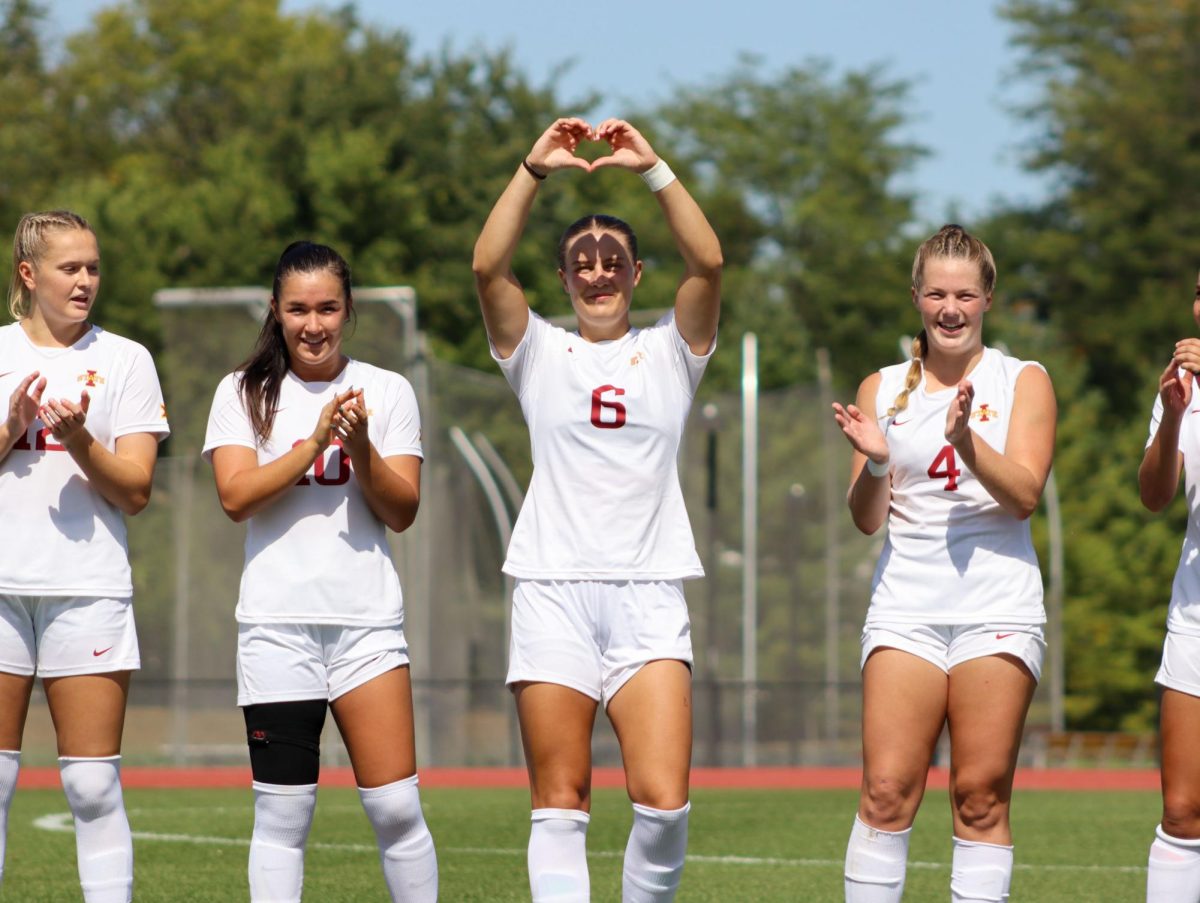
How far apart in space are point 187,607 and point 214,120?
27750 millimetres

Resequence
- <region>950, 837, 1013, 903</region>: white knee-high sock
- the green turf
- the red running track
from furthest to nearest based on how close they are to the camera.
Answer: the red running track < the green turf < <region>950, 837, 1013, 903</region>: white knee-high sock

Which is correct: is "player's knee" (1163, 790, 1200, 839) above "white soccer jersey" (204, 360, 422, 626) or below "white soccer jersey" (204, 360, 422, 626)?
below

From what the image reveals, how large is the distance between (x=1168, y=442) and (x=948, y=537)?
2.28ft

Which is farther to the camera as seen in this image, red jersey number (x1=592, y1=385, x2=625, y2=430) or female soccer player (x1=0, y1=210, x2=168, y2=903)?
Result: red jersey number (x1=592, y1=385, x2=625, y2=430)

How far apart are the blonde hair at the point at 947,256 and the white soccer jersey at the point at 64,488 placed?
231 centimetres

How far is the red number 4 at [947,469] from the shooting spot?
17.7ft

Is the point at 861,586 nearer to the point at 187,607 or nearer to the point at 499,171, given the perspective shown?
the point at 187,607

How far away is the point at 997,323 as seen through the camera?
1551 inches

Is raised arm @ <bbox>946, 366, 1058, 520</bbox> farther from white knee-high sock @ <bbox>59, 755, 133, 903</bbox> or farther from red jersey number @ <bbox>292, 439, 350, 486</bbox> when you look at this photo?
white knee-high sock @ <bbox>59, 755, 133, 903</bbox>

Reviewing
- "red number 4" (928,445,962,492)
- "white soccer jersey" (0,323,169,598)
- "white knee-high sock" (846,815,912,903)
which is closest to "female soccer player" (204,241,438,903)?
"white soccer jersey" (0,323,169,598)

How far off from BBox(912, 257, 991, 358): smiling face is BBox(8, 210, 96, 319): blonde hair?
8.24 feet

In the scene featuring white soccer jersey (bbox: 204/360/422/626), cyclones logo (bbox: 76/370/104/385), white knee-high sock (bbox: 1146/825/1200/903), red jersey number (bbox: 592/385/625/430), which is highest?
cyclones logo (bbox: 76/370/104/385)

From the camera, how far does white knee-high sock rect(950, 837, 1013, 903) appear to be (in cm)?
525

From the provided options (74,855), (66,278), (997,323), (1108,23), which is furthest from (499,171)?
(66,278)
